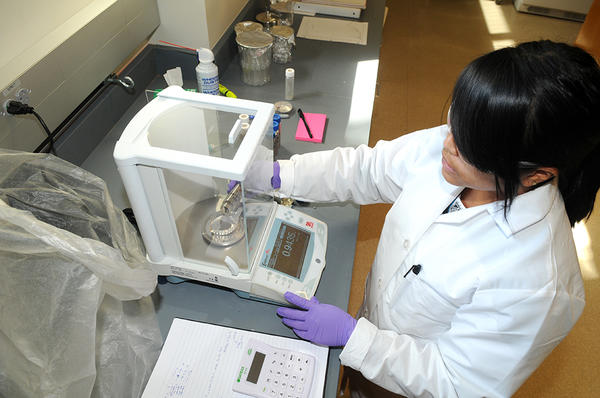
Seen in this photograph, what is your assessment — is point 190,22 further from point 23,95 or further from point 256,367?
point 256,367

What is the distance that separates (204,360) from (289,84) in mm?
1030

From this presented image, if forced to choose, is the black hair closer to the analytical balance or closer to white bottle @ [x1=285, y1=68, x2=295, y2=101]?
the analytical balance

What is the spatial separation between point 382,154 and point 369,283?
13.9 inches

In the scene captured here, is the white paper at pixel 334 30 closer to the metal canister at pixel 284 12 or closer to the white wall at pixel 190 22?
the metal canister at pixel 284 12

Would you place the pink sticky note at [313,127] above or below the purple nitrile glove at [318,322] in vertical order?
below

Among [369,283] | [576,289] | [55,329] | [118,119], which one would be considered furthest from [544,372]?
[118,119]

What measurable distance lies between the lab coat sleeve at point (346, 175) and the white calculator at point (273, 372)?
421 mm

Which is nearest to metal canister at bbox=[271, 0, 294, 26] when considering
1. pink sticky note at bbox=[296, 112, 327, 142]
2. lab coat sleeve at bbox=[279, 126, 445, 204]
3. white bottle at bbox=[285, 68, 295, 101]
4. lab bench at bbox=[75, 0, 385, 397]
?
lab bench at bbox=[75, 0, 385, 397]

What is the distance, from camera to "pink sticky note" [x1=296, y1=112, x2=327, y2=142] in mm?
1365

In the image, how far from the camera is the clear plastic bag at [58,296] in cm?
56

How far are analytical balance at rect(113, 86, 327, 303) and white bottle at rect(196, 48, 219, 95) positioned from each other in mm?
425

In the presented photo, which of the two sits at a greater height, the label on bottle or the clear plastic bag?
the clear plastic bag

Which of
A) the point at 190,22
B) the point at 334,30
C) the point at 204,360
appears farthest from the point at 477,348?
the point at 334,30

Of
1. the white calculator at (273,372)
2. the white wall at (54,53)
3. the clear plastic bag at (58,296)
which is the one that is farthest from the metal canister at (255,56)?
the white calculator at (273,372)
